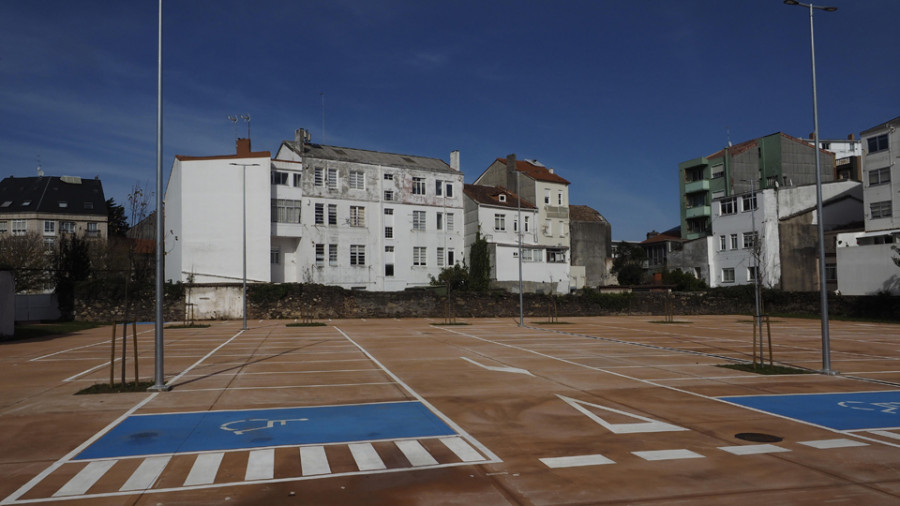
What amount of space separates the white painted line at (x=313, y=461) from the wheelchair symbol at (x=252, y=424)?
176 centimetres

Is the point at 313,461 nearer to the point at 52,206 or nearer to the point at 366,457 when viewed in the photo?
the point at 366,457

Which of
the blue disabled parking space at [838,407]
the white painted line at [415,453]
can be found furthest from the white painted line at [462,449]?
the blue disabled parking space at [838,407]

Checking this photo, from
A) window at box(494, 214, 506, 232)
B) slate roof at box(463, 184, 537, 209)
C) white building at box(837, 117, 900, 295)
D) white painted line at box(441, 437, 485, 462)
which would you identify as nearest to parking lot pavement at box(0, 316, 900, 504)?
white painted line at box(441, 437, 485, 462)

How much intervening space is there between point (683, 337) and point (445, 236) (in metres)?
35.8

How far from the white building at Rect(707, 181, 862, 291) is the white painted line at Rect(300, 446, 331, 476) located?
59635 mm

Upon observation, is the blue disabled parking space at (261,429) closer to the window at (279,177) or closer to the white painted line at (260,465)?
the white painted line at (260,465)

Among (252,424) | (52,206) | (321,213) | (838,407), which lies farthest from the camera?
(52,206)

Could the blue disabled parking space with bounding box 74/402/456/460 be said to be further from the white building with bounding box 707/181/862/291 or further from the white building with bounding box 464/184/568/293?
the white building with bounding box 707/181/862/291

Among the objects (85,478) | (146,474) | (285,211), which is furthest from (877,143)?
(85,478)

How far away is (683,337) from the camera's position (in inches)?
1256

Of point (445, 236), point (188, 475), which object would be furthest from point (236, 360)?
point (445, 236)

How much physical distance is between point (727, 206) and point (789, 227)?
6737 millimetres

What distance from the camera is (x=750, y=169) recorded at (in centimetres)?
7344

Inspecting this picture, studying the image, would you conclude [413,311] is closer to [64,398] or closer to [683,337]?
[683,337]
